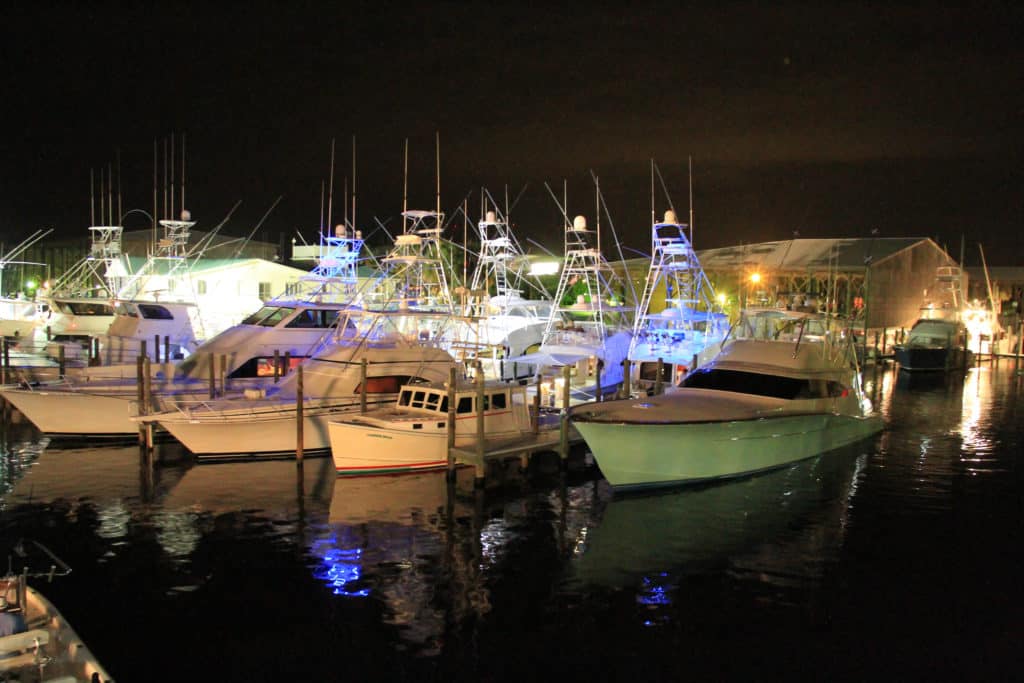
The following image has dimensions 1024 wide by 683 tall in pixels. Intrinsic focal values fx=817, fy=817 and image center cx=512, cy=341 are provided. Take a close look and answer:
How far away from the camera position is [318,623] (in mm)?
10648

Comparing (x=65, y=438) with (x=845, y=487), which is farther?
(x=65, y=438)

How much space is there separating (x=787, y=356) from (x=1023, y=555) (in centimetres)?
753

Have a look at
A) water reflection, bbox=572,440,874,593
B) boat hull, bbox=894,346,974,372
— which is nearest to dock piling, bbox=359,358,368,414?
water reflection, bbox=572,440,874,593

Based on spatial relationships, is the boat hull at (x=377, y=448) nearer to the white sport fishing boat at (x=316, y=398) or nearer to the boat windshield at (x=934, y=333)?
the white sport fishing boat at (x=316, y=398)

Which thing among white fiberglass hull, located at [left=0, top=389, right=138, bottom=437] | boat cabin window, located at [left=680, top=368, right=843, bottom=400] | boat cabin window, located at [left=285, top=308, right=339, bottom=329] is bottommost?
white fiberglass hull, located at [left=0, top=389, right=138, bottom=437]

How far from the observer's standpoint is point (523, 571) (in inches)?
504

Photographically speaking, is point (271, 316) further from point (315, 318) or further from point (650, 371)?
point (650, 371)

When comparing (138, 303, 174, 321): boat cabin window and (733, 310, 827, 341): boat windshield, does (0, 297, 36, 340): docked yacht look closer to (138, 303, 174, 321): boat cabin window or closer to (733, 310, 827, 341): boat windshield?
(138, 303, 174, 321): boat cabin window

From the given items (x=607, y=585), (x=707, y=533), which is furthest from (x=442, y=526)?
(x=707, y=533)

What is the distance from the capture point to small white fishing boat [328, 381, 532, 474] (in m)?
17.9

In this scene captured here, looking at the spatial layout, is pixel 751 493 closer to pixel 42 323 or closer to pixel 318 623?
pixel 318 623

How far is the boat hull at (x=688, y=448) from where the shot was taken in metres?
16.8

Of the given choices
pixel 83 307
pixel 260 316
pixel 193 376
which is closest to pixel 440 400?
pixel 193 376

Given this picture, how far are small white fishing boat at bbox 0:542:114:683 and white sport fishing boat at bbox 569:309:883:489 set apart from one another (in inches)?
418
